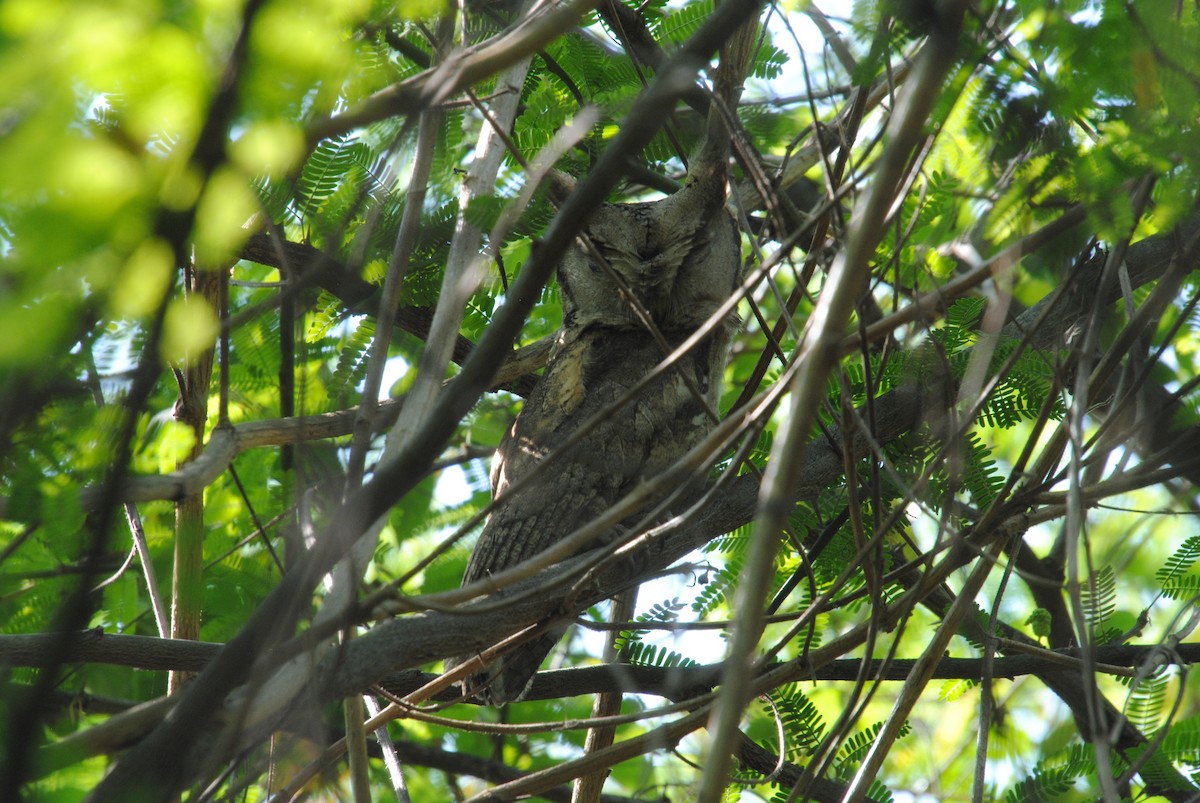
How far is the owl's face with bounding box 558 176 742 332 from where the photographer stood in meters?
2.74

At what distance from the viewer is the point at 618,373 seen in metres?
2.76

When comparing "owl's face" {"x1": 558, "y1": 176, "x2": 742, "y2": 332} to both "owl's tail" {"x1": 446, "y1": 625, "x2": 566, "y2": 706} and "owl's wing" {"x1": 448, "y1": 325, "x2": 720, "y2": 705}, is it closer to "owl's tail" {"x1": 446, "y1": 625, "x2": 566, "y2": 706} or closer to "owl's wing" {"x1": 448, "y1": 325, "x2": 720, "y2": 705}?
"owl's wing" {"x1": 448, "y1": 325, "x2": 720, "y2": 705}

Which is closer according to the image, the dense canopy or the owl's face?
the dense canopy

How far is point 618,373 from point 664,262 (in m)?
0.35

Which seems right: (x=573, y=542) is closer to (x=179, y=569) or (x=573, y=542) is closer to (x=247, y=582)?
(x=247, y=582)

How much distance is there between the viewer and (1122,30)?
1.29 m

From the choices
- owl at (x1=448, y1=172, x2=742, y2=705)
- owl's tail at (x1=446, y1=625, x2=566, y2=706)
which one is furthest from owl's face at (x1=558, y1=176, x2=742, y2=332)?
owl's tail at (x1=446, y1=625, x2=566, y2=706)

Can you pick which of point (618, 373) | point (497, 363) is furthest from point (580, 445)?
point (497, 363)

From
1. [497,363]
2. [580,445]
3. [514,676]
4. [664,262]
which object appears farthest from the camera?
[664,262]

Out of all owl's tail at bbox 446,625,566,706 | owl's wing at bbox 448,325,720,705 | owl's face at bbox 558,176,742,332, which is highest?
owl's face at bbox 558,176,742,332

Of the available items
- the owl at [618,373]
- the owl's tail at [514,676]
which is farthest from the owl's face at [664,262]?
the owl's tail at [514,676]

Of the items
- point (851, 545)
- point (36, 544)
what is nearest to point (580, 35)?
point (851, 545)

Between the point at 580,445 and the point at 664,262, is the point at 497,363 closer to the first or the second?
the point at 580,445

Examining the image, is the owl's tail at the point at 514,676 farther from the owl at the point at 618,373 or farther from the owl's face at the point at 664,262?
Result: the owl's face at the point at 664,262
